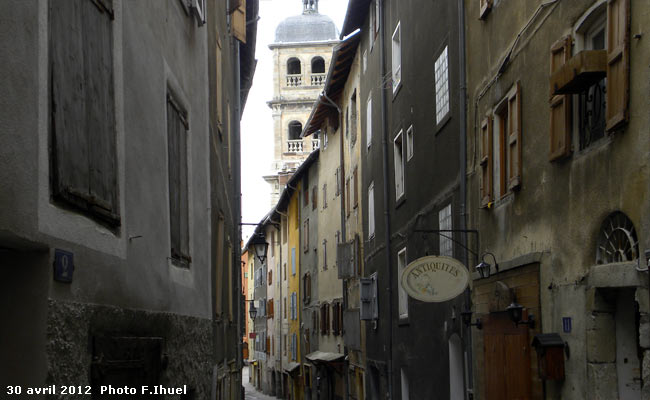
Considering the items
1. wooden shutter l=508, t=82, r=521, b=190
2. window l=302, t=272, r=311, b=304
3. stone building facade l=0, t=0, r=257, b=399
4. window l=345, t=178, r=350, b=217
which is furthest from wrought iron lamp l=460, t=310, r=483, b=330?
window l=302, t=272, r=311, b=304

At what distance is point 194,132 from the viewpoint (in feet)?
36.4

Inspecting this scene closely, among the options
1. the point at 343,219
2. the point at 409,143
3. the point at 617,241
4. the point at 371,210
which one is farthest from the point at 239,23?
the point at 617,241

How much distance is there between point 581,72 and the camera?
7.88 metres

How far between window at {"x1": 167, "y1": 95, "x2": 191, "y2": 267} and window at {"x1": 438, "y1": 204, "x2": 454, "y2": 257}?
5.42 metres

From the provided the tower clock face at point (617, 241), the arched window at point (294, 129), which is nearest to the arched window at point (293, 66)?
the arched window at point (294, 129)

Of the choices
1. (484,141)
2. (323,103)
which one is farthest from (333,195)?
(484,141)

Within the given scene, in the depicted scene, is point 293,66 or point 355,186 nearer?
point 355,186

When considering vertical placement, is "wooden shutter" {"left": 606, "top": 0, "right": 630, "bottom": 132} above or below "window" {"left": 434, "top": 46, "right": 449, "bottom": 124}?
below

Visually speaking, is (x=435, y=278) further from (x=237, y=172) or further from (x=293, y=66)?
(x=293, y=66)

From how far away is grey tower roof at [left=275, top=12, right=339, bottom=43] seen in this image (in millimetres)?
75625

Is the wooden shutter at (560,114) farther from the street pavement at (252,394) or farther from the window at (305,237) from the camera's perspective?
the street pavement at (252,394)

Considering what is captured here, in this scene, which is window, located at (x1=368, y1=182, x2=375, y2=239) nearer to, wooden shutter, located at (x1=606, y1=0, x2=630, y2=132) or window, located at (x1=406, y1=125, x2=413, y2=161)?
window, located at (x1=406, y1=125, x2=413, y2=161)

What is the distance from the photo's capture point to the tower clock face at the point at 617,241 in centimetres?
748

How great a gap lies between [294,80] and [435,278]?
61.9m
